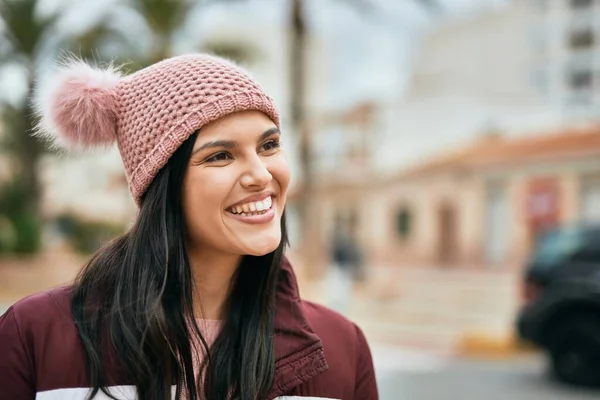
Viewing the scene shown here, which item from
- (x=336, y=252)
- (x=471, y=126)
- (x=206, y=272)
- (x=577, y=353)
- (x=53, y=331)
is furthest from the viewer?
(x=471, y=126)

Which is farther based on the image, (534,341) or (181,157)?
(534,341)

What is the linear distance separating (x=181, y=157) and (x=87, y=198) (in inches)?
1333

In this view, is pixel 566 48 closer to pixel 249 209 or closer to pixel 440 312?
pixel 440 312

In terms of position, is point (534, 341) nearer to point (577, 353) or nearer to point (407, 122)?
point (577, 353)

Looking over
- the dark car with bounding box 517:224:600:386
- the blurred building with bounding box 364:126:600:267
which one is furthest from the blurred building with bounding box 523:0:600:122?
the dark car with bounding box 517:224:600:386

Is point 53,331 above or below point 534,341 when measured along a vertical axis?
above

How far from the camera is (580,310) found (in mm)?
9039

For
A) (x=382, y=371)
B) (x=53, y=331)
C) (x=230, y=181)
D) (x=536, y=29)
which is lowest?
(x=382, y=371)

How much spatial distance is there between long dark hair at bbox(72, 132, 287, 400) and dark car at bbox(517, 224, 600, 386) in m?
7.74

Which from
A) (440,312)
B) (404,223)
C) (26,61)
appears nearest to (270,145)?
(440,312)

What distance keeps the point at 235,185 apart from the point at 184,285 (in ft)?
0.80

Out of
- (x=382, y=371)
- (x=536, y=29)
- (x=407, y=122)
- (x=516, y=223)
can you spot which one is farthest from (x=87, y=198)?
(x=536, y=29)

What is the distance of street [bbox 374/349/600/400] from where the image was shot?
862 cm

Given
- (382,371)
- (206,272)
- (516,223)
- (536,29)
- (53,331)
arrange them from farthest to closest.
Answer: (536,29)
(516,223)
(382,371)
(206,272)
(53,331)
